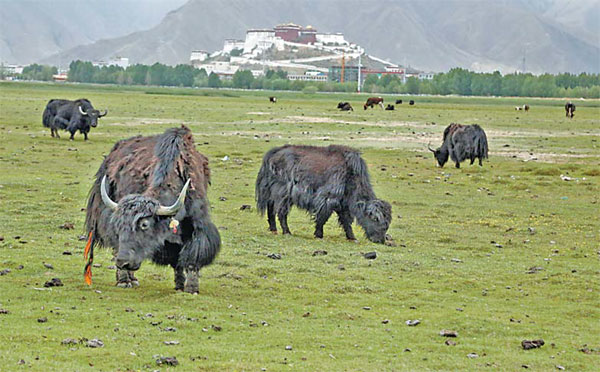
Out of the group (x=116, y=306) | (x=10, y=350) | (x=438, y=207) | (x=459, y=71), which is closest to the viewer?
(x=10, y=350)

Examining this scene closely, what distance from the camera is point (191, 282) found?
10.3 meters

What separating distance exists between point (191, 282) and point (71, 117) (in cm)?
2441

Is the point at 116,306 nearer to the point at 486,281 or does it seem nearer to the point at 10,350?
the point at 10,350

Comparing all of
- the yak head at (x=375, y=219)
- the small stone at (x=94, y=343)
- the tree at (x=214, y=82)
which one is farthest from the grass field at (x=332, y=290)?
the tree at (x=214, y=82)

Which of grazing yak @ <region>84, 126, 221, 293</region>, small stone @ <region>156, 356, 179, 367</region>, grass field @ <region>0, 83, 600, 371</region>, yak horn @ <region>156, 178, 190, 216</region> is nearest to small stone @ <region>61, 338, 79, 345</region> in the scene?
grass field @ <region>0, 83, 600, 371</region>

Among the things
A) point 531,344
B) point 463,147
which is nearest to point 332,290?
point 531,344

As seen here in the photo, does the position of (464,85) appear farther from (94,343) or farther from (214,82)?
(94,343)

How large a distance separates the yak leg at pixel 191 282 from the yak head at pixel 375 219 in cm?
473

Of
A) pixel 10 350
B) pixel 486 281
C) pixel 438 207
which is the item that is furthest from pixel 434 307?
pixel 438 207

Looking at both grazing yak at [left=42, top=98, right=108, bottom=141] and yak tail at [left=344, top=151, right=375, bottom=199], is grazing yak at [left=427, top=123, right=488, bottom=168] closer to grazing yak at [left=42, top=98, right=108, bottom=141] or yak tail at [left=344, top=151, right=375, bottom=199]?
grazing yak at [left=42, top=98, right=108, bottom=141]

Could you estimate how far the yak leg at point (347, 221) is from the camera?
14883mm

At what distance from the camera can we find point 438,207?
62.3 ft

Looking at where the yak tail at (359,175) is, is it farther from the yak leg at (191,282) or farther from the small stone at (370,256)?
the yak leg at (191,282)

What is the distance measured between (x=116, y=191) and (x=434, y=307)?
401 cm
